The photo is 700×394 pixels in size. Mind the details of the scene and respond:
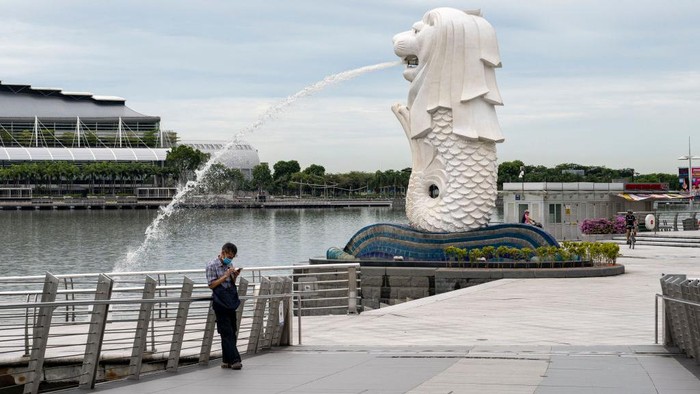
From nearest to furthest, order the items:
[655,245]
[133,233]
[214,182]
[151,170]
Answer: [655,245] < [133,233] < [151,170] < [214,182]

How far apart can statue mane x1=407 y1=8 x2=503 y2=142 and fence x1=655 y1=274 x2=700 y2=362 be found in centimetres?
1685

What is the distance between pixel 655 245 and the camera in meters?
45.0

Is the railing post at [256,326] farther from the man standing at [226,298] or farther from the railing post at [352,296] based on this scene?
the railing post at [352,296]

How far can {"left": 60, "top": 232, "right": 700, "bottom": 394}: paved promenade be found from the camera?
12.4m

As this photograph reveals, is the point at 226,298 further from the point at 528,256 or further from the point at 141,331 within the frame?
the point at 528,256

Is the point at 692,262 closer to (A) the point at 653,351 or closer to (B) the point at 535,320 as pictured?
(B) the point at 535,320

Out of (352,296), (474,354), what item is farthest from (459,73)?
(474,354)

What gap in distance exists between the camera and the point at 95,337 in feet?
41.3

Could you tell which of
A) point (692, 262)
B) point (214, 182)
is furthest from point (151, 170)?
point (692, 262)

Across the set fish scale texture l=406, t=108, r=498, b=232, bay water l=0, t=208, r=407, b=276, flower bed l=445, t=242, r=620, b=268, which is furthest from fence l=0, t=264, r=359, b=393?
bay water l=0, t=208, r=407, b=276

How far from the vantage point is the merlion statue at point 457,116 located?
32.0 m

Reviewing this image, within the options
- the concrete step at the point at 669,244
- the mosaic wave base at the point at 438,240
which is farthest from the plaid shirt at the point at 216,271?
the concrete step at the point at 669,244

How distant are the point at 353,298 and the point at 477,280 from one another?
24.4ft

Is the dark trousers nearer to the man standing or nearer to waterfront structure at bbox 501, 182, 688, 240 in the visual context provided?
the man standing
